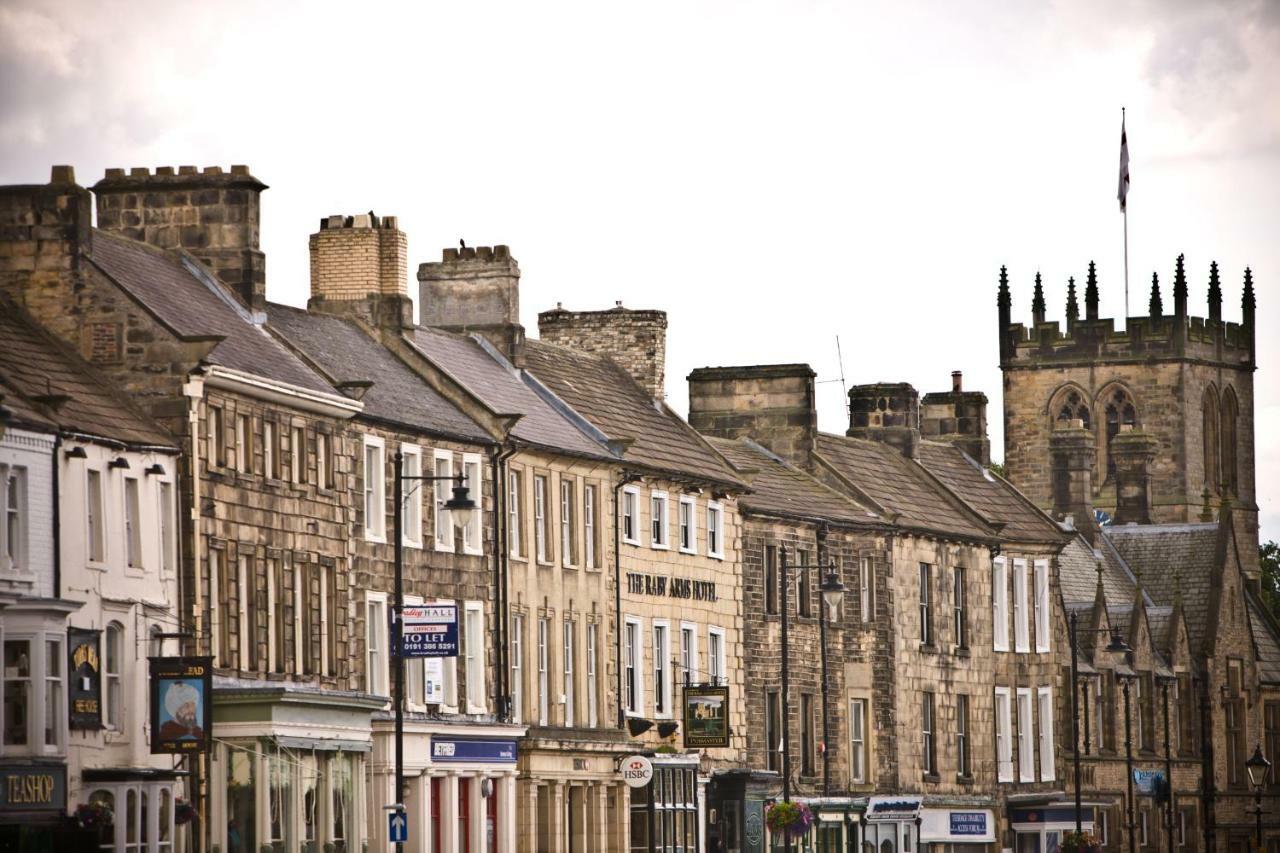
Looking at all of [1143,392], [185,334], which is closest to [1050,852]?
[185,334]

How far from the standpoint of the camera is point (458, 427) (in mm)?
64312

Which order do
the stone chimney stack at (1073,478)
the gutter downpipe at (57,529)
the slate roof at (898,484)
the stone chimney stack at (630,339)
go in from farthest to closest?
the stone chimney stack at (1073,478)
the slate roof at (898,484)
the stone chimney stack at (630,339)
the gutter downpipe at (57,529)

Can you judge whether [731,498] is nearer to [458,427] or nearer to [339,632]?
[458,427]

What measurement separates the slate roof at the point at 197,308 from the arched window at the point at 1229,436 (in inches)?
4197

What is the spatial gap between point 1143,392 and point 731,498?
8568cm

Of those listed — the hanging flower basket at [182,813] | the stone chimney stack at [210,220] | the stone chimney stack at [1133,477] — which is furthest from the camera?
the stone chimney stack at [1133,477]

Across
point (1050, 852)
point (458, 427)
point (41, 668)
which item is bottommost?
point (1050, 852)

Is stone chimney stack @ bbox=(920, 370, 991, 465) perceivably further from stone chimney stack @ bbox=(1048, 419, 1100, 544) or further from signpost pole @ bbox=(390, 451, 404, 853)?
signpost pole @ bbox=(390, 451, 404, 853)

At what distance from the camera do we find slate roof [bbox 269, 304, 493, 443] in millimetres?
61438

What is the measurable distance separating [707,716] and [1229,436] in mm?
94588

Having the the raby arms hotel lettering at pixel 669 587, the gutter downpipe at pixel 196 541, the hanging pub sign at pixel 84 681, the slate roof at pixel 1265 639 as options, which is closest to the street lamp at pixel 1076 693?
the the raby arms hotel lettering at pixel 669 587

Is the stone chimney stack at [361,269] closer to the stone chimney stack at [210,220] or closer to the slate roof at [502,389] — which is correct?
the slate roof at [502,389]

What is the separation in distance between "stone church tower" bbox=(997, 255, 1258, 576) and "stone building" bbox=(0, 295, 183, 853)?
106659mm

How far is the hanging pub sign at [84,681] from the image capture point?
49.1 metres
